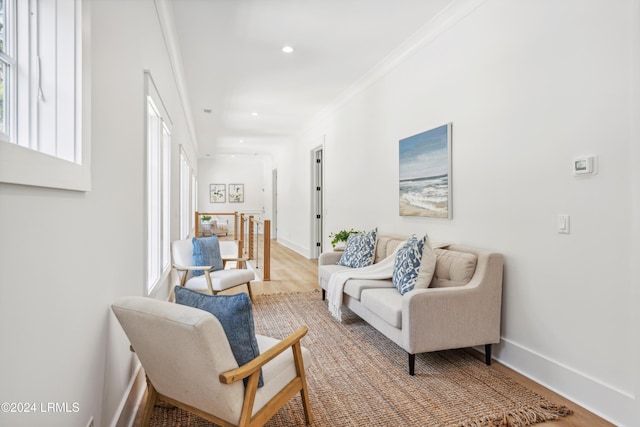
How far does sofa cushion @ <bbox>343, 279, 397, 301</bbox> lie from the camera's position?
10.4ft

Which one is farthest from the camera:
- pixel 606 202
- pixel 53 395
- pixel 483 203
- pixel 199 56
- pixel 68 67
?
pixel 199 56

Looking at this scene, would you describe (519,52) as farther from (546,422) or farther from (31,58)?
(31,58)

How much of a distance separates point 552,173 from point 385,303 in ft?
4.67

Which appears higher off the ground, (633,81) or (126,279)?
(633,81)

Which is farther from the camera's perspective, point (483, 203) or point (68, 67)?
point (483, 203)

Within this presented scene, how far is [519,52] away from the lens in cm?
251

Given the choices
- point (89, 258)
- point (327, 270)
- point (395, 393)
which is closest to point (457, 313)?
point (395, 393)

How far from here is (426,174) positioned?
3.48m

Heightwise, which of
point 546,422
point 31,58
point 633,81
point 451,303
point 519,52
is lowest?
point 546,422

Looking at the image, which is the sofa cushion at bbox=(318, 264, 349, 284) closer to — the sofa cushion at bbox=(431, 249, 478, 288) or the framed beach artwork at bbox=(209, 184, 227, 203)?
the sofa cushion at bbox=(431, 249, 478, 288)

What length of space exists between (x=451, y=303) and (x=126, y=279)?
2.07m

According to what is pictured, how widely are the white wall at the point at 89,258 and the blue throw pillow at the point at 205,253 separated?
136 cm

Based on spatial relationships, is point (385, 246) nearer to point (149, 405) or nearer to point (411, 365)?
point (411, 365)

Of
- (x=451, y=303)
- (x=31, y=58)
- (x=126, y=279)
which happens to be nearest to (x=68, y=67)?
(x=31, y=58)
